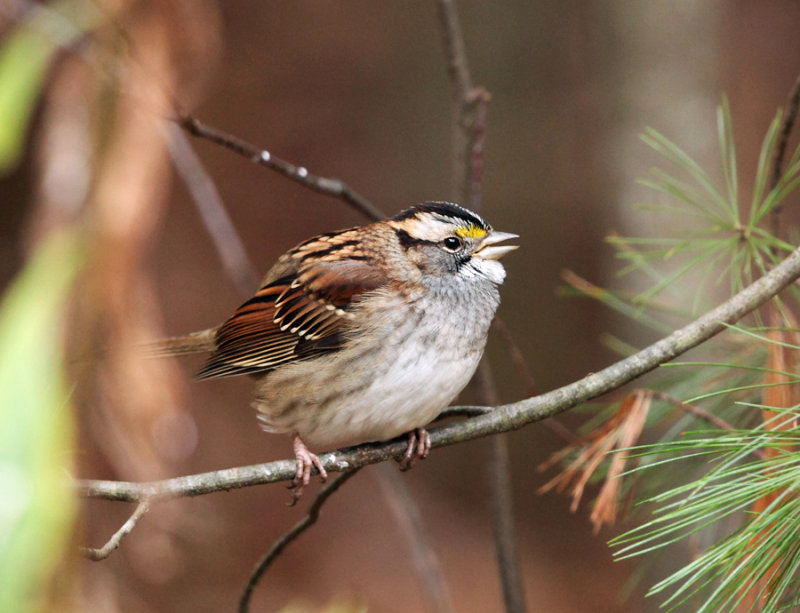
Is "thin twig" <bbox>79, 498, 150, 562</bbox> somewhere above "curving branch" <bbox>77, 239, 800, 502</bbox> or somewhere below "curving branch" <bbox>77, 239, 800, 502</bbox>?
below

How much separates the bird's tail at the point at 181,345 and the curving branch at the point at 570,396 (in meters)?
0.63

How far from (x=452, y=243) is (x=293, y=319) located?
1.32 ft

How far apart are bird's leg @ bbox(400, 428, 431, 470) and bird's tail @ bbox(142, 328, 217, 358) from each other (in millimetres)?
597

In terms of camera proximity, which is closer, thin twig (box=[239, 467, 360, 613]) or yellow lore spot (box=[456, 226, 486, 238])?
thin twig (box=[239, 467, 360, 613])

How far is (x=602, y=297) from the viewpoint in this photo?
200 centimetres


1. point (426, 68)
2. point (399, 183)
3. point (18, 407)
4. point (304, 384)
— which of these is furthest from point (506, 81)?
point (18, 407)

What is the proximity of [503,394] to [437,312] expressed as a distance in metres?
2.72

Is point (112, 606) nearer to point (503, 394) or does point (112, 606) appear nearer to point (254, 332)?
point (254, 332)

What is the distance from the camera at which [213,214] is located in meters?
2.55

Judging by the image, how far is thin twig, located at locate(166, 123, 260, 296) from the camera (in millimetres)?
2305

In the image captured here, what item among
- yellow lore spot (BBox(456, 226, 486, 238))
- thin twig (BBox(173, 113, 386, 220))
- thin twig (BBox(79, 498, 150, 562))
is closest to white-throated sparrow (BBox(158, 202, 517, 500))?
yellow lore spot (BBox(456, 226, 486, 238))

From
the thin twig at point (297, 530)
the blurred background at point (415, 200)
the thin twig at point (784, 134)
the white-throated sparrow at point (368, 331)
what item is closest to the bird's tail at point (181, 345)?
the white-throated sparrow at point (368, 331)

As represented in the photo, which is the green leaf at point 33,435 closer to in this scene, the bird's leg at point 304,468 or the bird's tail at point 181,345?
the bird's leg at point 304,468

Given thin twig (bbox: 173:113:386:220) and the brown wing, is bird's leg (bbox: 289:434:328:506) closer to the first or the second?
the brown wing
